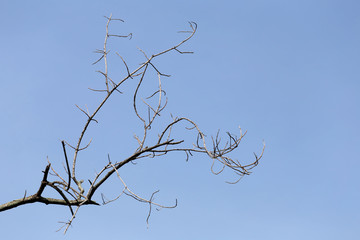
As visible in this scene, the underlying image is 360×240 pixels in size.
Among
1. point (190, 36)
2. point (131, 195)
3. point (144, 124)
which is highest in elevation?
point (190, 36)

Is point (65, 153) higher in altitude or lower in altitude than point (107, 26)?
lower

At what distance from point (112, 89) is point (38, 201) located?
1.21 metres

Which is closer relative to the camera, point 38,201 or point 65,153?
point 65,153

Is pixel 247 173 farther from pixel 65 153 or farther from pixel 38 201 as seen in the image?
pixel 38 201

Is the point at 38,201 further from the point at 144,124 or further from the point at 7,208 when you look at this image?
the point at 144,124

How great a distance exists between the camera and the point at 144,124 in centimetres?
437

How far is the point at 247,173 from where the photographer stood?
13.0ft

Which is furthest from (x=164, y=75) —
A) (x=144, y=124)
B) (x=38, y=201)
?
(x=38, y=201)

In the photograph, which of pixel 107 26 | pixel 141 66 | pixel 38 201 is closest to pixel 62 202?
pixel 38 201

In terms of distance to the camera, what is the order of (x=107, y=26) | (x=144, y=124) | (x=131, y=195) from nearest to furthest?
(x=131, y=195), (x=144, y=124), (x=107, y=26)

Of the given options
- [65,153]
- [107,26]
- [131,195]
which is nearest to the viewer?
[65,153]

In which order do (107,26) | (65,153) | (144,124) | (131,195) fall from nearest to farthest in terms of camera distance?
1. (65,153)
2. (131,195)
3. (144,124)
4. (107,26)

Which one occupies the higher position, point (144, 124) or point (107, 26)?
point (107, 26)

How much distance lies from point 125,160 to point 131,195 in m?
0.34
